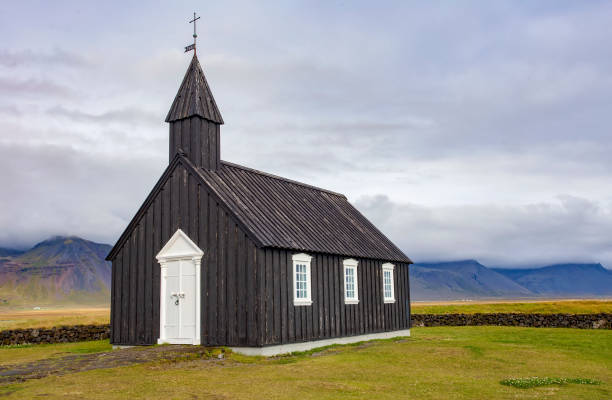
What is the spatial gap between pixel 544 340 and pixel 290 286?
13.8 m

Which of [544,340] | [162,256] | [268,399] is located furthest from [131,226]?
[544,340]

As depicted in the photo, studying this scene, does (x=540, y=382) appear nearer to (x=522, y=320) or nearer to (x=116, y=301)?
(x=116, y=301)

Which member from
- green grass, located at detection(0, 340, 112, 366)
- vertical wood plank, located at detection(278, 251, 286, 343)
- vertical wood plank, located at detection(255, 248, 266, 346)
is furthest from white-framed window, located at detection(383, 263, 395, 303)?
green grass, located at detection(0, 340, 112, 366)

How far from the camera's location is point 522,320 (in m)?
39.5

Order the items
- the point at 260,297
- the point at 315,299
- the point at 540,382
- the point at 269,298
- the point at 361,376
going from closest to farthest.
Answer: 1. the point at 540,382
2. the point at 361,376
3. the point at 260,297
4. the point at 269,298
5. the point at 315,299

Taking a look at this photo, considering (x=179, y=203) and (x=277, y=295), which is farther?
(x=179, y=203)

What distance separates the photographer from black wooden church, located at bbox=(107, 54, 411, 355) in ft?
67.1

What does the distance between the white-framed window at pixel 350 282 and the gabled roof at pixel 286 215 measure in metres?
0.42

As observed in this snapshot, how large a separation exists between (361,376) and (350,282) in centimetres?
970

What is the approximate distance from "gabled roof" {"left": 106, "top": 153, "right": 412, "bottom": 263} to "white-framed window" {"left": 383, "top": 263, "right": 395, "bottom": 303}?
58 centimetres

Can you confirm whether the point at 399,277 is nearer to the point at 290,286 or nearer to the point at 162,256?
the point at 290,286

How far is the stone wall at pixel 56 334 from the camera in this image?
28578mm

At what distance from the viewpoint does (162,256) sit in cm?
2255

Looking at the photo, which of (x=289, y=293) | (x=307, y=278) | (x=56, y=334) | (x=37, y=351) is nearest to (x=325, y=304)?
(x=307, y=278)
